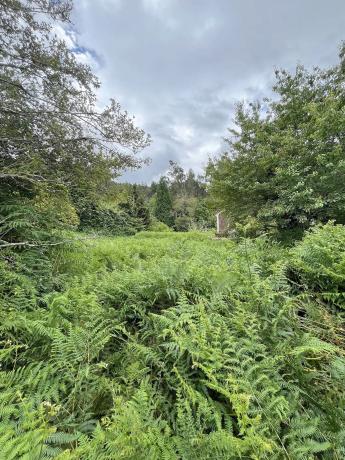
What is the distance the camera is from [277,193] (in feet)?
27.0

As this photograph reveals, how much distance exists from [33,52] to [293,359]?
527 centimetres

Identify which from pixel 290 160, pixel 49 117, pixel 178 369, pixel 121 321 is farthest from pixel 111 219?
pixel 290 160

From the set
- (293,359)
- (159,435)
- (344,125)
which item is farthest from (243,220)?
(159,435)

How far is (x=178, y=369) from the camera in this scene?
169cm

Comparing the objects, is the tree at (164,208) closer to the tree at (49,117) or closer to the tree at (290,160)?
the tree at (290,160)

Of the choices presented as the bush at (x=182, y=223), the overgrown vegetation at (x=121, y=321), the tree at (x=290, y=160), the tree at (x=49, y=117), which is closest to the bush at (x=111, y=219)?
the overgrown vegetation at (x=121, y=321)

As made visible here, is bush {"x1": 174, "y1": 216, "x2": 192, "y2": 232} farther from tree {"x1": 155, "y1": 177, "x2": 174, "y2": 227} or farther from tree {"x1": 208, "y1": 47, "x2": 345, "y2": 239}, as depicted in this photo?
tree {"x1": 208, "y1": 47, "x2": 345, "y2": 239}

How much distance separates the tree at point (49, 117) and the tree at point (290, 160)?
208 inches

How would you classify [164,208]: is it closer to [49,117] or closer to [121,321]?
[49,117]

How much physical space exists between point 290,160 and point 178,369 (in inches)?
300

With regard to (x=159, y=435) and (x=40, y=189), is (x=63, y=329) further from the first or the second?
(x=40, y=189)

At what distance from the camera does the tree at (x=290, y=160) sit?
727 centimetres

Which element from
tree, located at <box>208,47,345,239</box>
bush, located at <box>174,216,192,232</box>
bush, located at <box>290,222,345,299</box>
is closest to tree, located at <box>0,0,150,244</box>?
bush, located at <box>290,222,345,299</box>

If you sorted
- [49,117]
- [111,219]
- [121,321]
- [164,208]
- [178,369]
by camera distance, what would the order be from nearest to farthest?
[178,369]
[121,321]
[49,117]
[111,219]
[164,208]
